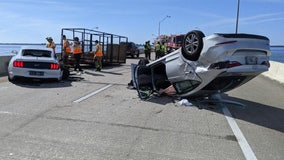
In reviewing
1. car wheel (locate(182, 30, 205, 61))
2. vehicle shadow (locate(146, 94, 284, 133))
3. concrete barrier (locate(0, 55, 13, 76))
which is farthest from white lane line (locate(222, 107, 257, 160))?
concrete barrier (locate(0, 55, 13, 76))

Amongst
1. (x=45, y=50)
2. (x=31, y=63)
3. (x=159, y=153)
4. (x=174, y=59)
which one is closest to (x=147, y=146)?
(x=159, y=153)

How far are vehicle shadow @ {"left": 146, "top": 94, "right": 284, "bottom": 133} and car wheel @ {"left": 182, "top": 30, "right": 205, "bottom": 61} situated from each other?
1.34 meters

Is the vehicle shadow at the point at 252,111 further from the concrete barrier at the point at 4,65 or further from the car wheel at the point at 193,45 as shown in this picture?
the concrete barrier at the point at 4,65

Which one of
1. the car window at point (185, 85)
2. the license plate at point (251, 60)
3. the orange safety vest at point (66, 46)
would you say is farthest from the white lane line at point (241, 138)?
the orange safety vest at point (66, 46)

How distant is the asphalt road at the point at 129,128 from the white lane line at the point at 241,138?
2 centimetres

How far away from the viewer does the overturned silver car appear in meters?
7.38

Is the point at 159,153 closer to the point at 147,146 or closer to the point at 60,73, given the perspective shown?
the point at 147,146

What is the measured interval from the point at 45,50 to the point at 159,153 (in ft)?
30.5

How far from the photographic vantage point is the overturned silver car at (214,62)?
738 cm

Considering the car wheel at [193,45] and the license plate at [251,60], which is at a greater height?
the car wheel at [193,45]

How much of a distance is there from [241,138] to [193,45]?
302 centimetres

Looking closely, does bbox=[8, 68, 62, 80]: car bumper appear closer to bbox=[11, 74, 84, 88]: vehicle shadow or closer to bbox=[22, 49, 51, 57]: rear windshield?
bbox=[11, 74, 84, 88]: vehicle shadow

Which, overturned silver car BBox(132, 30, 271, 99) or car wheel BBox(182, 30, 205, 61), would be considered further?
car wheel BBox(182, 30, 205, 61)

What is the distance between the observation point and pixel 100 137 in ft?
17.8
